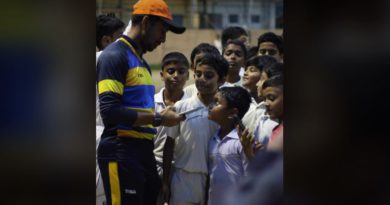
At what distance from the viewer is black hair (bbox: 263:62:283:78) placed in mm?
3033

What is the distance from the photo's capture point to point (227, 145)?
3.07m

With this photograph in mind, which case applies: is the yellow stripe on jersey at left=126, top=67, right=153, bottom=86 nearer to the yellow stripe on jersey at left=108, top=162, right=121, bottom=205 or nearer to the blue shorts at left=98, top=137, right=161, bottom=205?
the blue shorts at left=98, top=137, right=161, bottom=205

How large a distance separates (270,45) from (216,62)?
0.38m

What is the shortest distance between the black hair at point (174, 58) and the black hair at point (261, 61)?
312 millimetres

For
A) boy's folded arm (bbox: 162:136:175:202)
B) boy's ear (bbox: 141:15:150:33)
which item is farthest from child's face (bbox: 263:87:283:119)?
boy's ear (bbox: 141:15:150:33)

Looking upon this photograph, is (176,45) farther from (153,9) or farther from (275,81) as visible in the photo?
(275,81)

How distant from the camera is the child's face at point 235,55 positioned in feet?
10.8

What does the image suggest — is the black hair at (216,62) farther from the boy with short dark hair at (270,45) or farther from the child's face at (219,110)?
the boy with short dark hair at (270,45)

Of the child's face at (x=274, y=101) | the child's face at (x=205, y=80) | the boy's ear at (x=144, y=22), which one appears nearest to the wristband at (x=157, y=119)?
the child's face at (x=205, y=80)

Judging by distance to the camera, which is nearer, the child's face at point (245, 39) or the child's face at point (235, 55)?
the child's face at point (235, 55)
